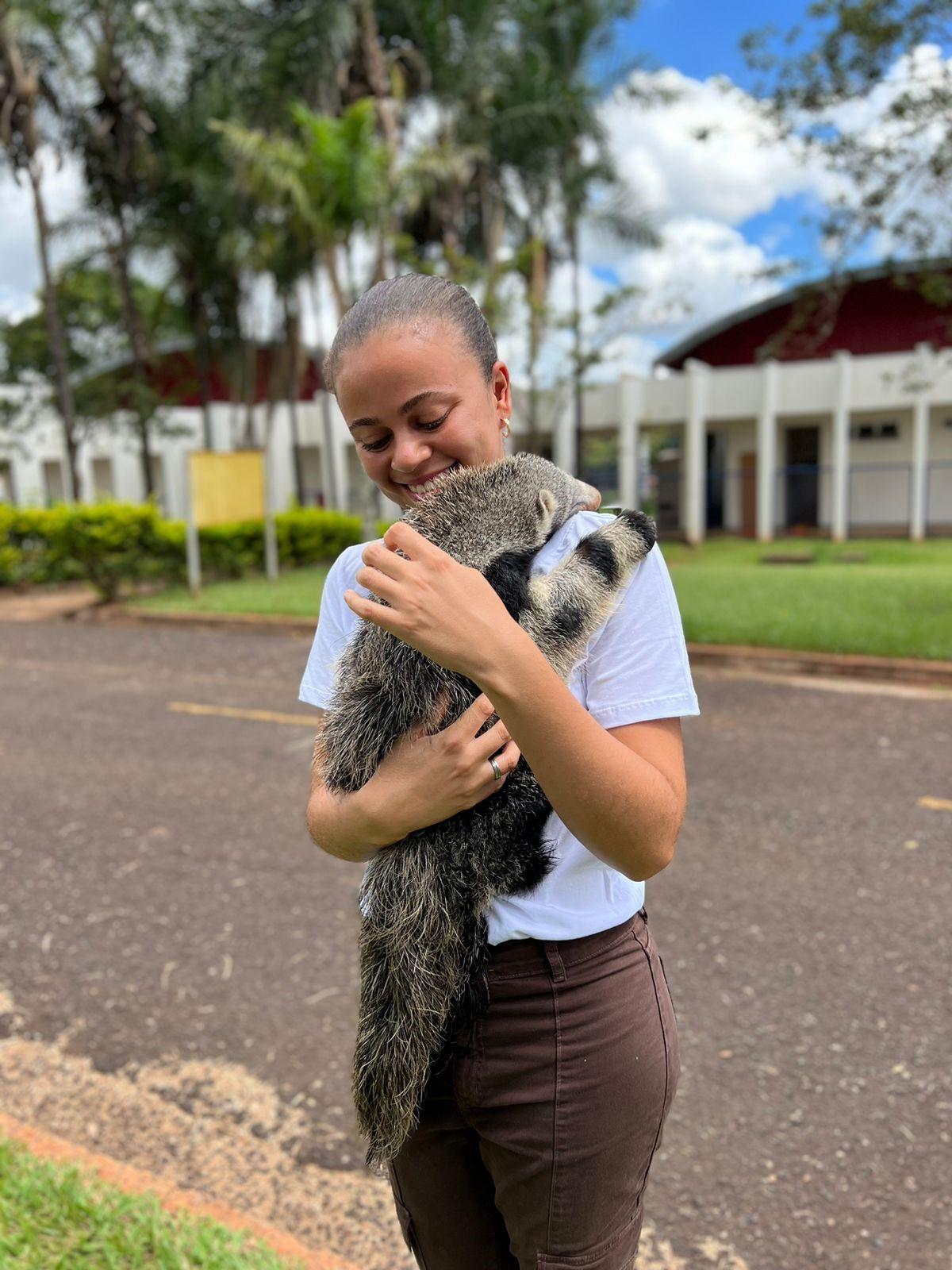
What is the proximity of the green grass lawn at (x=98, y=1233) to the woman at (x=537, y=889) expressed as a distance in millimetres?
1249

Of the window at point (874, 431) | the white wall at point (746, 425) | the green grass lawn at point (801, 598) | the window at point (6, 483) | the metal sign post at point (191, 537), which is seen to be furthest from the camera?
the window at point (6, 483)

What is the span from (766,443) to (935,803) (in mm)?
20823

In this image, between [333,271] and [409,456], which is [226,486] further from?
[409,456]

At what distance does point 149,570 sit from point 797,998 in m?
14.8

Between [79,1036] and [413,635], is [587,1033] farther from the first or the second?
[79,1036]

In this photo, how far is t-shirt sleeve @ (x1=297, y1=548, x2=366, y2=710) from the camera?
173cm

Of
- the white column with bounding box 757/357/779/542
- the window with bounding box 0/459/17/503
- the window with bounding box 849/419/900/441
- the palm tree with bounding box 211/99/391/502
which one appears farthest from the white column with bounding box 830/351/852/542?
the window with bounding box 0/459/17/503

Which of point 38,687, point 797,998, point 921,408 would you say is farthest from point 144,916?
point 921,408

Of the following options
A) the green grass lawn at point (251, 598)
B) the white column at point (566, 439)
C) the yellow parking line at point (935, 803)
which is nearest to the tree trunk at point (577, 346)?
the white column at point (566, 439)

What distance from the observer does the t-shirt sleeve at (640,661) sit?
141 cm

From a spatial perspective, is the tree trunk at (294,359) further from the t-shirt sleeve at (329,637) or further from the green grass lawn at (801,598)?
the t-shirt sleeve at (329,637)

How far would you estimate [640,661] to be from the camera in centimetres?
143

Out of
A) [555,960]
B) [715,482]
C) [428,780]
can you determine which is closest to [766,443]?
[715,482]

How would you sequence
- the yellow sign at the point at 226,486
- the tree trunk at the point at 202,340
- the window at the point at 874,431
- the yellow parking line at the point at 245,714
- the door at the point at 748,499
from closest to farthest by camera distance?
1. the yellow parking line at the point at 245,714
2. the yellow sign at the point at 226,486
3. the tree trunk at the point at 202,340
4. the window at the point at 874,431
5. the door at the point at 748,499
